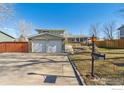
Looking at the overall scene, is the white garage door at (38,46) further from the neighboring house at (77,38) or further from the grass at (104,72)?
the neighboring house at (77,38)

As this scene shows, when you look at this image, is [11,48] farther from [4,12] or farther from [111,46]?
[111,46]

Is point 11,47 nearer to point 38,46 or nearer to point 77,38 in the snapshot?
point 38,46

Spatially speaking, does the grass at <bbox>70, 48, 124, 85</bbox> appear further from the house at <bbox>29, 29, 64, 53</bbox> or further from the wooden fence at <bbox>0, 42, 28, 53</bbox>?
the wooden fence at <bbox>0, 42, 28, 53</bbox>

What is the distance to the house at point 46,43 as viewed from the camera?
24.0m

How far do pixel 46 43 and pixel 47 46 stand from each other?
424mm

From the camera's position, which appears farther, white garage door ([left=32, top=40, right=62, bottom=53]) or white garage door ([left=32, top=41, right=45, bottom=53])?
white garage door ([left=32, top=41, right=45, bottom=53])

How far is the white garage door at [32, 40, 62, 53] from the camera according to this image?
24062mm

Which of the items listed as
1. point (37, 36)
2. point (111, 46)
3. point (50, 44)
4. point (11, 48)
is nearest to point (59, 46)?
point (50, 44)

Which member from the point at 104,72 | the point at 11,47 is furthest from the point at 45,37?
the point at 104,72

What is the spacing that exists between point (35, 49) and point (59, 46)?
3283 millimetres

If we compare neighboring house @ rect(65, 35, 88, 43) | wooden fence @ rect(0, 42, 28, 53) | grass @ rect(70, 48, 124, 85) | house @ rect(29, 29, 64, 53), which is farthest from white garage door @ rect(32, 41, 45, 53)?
neighboring house @ rect(65, 35, 88, 43)

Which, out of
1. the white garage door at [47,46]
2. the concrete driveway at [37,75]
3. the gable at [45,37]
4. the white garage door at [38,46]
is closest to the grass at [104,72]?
the concrete driveway at [37,75]
